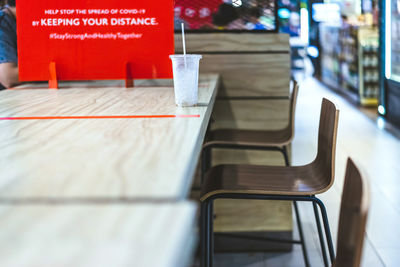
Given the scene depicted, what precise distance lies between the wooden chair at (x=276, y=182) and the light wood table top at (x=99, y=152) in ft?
1.04

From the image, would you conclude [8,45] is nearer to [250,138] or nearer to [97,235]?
[250,138]

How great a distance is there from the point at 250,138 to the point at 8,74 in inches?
55.0

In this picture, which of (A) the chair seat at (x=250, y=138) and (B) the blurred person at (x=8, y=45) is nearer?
(A) the chair seat at (x=250, y=138)

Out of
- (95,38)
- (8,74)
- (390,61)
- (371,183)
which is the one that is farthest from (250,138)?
(390,61)

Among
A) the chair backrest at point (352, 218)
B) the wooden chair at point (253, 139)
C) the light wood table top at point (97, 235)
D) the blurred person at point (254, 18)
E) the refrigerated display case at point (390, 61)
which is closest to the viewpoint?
the light wood table top at point (97, 235)

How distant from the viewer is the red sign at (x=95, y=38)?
228 centimetres

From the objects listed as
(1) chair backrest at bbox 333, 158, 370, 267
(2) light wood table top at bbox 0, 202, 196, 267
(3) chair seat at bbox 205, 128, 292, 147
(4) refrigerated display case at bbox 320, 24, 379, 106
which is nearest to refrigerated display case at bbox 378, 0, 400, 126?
(4) refrigerated display case at bbox 320, 24, 379, 106

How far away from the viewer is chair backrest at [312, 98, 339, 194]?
1.72 metres

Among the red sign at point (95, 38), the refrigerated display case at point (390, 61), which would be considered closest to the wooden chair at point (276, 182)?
the red sign at point (95, 38)

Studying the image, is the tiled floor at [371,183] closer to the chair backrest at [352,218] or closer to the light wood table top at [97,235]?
the chair backrest at [352,218]

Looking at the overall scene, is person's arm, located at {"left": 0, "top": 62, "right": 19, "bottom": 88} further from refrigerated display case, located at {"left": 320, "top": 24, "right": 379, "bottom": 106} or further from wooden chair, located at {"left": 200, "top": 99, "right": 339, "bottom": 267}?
refrigerated display case, located at {"left": 320, "top": 24, "right": 379, "bottom": 106}

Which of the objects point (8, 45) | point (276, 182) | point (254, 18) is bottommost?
point (276, 182)

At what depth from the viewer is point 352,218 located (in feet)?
3.19

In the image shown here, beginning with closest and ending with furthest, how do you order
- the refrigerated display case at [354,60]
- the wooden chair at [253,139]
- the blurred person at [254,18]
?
the wooden chair at [253,139]
the blurred person at [254,18]
the refrigerated display case at [354,60]
